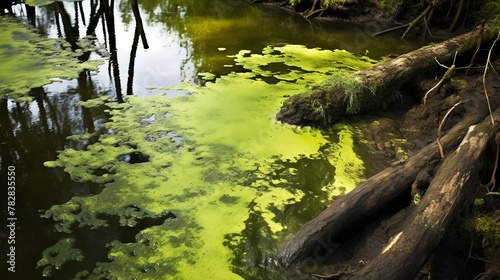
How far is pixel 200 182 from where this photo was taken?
276 centimetres

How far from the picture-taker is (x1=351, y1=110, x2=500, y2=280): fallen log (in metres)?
1.86

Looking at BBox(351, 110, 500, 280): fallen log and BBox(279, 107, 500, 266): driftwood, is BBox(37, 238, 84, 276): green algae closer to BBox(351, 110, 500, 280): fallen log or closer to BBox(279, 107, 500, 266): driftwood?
BBox(279, 107, 500, 266): driftwood

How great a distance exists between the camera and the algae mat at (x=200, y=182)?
2179 mm

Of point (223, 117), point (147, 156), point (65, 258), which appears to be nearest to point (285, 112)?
point (223, 117)

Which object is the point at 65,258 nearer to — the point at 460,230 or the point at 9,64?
the point at 460,230

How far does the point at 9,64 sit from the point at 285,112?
2969 millimetres

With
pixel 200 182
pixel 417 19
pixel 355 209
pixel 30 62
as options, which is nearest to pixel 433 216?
pixel 355 209

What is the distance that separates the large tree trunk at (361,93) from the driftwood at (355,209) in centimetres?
108

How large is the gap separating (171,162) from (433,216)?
5.57 feet

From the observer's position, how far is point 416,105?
3.96 meters

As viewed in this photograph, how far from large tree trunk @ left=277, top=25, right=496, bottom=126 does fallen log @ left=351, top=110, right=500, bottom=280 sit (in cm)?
119

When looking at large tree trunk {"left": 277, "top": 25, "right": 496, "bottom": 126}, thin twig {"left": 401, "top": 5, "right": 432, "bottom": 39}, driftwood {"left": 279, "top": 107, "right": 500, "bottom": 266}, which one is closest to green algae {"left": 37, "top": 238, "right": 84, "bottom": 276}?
driftwood {"left": 279, "top": 107, "right": 500, "bottom": 266}

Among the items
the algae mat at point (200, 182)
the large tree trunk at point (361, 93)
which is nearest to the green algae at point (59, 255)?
the algae mat at point (200, 182)

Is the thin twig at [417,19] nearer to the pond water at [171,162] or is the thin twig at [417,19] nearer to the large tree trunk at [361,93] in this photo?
the pond water at [171,162]
